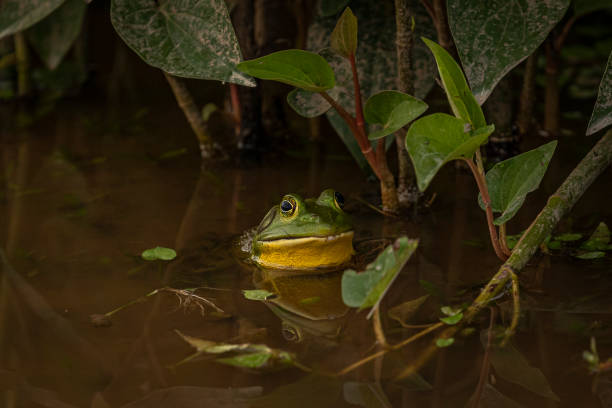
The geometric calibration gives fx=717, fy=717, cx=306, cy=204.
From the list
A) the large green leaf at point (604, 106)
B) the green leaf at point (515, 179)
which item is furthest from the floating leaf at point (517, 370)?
the large green leaf at point (604, 106)

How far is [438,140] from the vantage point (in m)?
1.44

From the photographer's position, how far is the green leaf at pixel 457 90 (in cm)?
149

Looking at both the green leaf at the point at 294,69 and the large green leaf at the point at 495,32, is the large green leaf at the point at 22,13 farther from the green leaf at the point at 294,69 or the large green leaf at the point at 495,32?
the large green leaf at the point at 495,32

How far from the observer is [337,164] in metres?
2.76

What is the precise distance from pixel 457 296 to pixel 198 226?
2.99 ft

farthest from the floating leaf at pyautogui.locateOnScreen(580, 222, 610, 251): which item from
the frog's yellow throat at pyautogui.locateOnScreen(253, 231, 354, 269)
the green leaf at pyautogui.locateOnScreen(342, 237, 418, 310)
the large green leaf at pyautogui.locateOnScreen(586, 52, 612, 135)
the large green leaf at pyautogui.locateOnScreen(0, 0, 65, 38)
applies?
the large green leaf at pyautogui.locateOnScreen(0, 0, 65, 38)

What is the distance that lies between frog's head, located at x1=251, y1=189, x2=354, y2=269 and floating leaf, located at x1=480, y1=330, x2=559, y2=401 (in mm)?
568

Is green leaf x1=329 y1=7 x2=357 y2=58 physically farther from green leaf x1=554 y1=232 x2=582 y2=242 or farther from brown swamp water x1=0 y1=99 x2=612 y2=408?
green leaf x1=554 y1=232 x2=582 y2=242

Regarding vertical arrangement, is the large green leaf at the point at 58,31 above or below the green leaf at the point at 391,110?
above

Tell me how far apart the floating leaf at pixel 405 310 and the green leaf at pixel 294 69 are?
0.56 metres

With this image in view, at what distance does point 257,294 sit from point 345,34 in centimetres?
69

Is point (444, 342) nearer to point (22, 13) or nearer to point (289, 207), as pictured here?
point (289, 207)

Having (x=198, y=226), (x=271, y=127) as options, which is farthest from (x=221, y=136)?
(x=198, y=226)

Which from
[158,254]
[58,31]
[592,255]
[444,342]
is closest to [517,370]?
[444,342]
